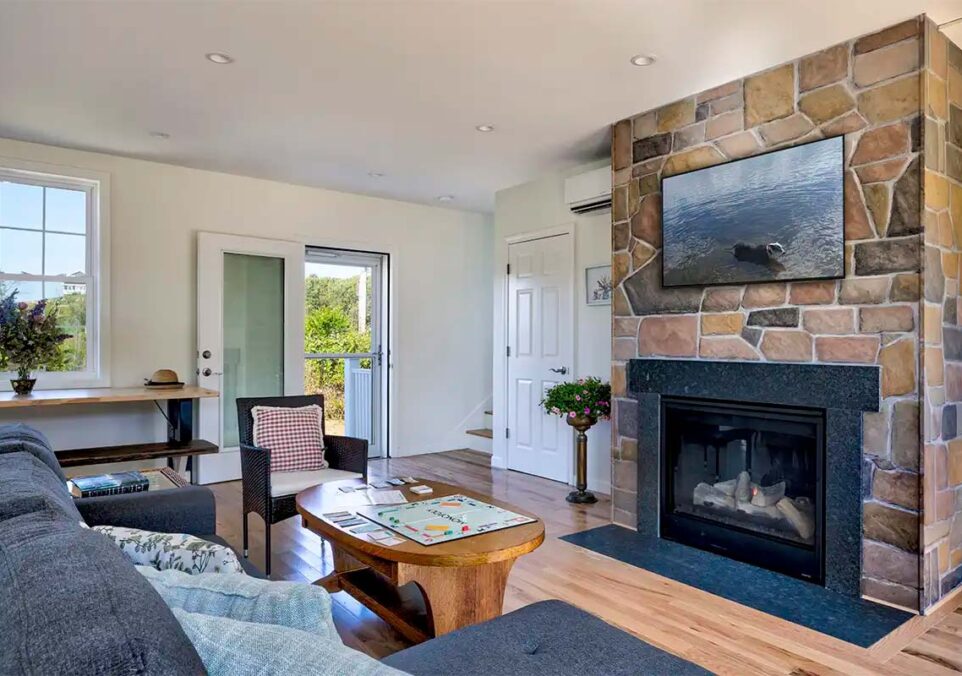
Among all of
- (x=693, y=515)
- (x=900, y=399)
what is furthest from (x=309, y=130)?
(x=900, y=399)

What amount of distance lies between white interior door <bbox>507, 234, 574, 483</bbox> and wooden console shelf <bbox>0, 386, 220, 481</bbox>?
2399 millimetres

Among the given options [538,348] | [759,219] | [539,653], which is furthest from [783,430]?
[538,348]

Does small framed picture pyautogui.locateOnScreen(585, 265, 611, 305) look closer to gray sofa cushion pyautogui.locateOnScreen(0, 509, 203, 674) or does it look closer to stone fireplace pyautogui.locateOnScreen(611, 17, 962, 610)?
stone fireplace pyautogui.locateOnScreen(611, 17, 962, 610)

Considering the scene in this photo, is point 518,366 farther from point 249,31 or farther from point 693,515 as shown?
point 249,31

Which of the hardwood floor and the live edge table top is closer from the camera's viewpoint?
the live edge table top

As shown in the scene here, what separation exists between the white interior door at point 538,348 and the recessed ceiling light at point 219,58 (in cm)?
275

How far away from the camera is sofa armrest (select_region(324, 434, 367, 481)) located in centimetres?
345

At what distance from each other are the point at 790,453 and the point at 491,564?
1.74 meters

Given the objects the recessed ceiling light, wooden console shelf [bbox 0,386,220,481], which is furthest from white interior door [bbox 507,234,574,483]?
the recessed ceiling light

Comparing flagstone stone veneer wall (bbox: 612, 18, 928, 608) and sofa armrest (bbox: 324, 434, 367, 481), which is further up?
flagstone stone veneer wall (bbox: 612, 18, 928, 608)

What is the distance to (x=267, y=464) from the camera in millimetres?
3033

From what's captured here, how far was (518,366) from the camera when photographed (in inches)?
215

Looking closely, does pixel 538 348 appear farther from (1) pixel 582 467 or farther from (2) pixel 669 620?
(2) pixel 669 620

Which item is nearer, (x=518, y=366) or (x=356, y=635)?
(x=356, y=635)
